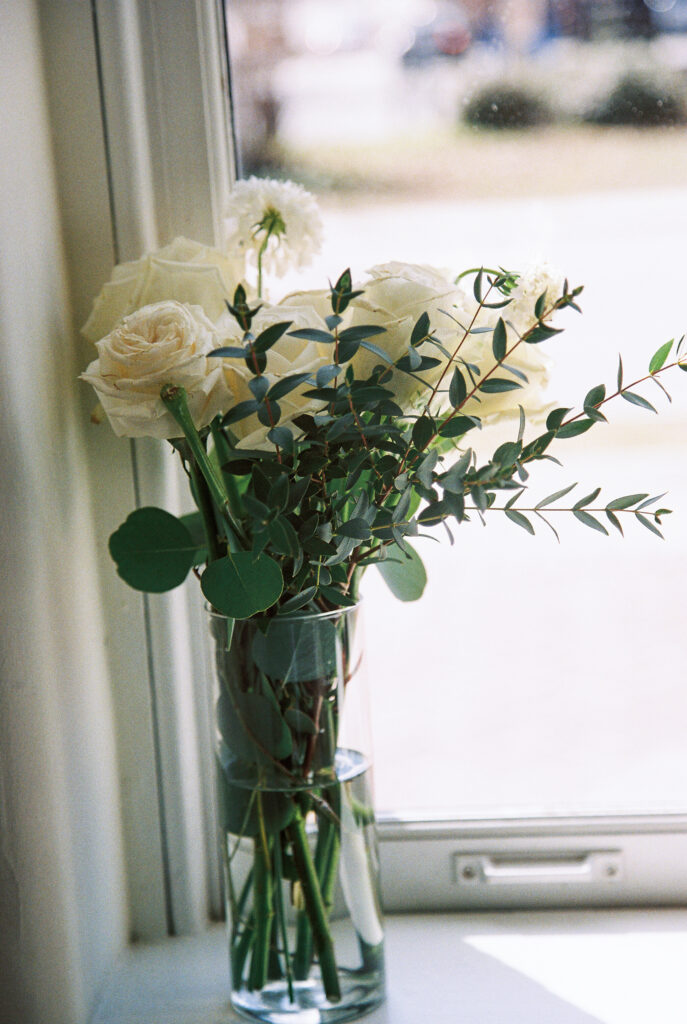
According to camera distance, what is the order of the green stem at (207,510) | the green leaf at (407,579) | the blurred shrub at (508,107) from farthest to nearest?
the blurred shrub at (508,107) → the green leaf at (407,579) → the green stem at (207,510)

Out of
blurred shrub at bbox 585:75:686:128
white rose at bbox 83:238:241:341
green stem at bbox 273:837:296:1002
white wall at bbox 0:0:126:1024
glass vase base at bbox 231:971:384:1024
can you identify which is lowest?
glass vase base at bbox 231:971:384:1024

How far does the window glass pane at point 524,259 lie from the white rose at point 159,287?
0.70 feet

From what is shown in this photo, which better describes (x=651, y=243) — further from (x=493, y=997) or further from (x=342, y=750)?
(x=493, y=997)

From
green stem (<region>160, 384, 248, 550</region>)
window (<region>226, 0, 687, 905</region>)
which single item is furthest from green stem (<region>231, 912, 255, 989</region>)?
green stem (<region>160, 384, 248, 550</region>)

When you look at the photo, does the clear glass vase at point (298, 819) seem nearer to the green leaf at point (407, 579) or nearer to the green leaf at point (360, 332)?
the green leaf at point (407, 579)

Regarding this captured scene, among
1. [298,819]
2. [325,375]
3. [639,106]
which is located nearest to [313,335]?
[325,375]

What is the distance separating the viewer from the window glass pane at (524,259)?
0.92m

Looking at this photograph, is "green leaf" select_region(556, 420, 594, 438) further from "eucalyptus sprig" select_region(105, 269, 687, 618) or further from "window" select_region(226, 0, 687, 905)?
"window" select_region(226, 0, 687, 905)

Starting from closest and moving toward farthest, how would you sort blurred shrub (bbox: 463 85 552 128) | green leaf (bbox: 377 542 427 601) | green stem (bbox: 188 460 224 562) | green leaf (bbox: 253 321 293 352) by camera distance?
green leaf (bbox: 253 321 293 352)
green stem (bbox: 188 460 224 562)
green leaf (bbox: 377 542 427 601)
blurred shrub (bbox: 463 85 552 128)

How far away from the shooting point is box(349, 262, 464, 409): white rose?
0.67m

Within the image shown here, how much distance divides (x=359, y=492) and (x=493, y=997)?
1.59 ft

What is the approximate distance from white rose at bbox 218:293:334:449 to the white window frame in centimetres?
24

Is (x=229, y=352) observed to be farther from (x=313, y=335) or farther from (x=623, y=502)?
(x=623, y=502)

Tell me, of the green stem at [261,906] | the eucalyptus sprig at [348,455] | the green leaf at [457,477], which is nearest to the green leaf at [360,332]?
the eucalyptus sprig at [348,455]
